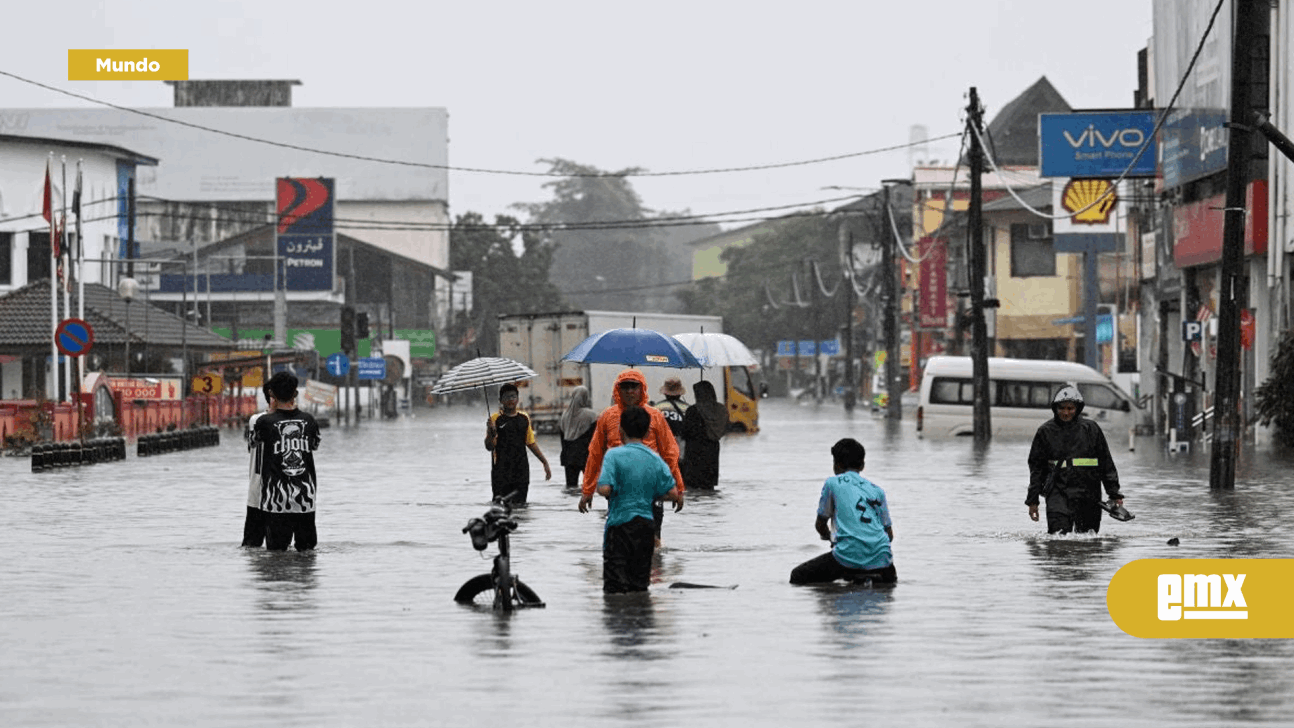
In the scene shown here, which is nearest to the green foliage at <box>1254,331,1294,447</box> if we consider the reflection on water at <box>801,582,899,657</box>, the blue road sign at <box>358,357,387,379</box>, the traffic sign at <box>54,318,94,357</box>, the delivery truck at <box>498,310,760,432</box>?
the delivery truck at <box>498,310,760,432</box>

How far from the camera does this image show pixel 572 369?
54906 mm

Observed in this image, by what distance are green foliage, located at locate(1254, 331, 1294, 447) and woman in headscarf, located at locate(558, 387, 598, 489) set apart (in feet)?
54.1

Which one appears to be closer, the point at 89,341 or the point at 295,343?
the point at 89,341

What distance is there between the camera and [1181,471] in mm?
33062

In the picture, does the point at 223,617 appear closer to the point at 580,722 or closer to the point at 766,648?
the point at 766,648

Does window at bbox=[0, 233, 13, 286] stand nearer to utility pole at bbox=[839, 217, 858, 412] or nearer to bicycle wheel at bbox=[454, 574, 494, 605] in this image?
utility pole at bbox=[839, 217, 858, 412]

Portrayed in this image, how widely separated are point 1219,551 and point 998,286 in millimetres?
66133

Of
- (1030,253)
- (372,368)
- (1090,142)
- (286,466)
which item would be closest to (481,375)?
(286,466)

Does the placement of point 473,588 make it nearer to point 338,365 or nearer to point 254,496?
point 254,496

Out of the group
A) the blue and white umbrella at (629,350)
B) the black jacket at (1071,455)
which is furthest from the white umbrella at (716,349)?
the black jacket at (1071,455)

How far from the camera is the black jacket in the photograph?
1772cm

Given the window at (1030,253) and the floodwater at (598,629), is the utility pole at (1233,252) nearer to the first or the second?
the floodwater at (598,629)

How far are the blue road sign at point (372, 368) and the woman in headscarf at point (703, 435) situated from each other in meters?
56.8

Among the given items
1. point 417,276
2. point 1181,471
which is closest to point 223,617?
point 1181,471
